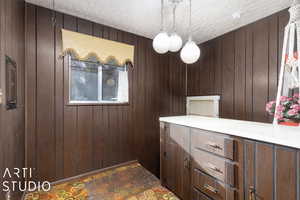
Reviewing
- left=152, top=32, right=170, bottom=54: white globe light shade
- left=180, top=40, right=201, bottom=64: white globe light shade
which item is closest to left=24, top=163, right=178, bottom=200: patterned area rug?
left=180, top=40, right=201, bottom=64: white globe light shade

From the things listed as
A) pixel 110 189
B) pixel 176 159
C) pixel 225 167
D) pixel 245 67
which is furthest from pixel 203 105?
pixel 110 189

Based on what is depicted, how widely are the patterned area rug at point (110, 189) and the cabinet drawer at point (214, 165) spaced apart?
2.07ft

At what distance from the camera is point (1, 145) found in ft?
3.30

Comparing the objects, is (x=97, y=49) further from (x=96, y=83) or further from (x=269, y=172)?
(x=269, y=172)

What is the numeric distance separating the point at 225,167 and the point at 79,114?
1952 mm

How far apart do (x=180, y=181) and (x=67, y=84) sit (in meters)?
1.94

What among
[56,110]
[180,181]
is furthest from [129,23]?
[180,181]

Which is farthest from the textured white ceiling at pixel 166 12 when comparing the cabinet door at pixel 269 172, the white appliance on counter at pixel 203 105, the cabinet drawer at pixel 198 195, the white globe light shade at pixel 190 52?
the cabinet drawer at pixel 198 195

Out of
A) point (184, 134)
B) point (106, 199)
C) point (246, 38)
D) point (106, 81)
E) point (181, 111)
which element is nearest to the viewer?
point (184, 134)

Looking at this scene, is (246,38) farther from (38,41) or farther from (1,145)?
(1,145)

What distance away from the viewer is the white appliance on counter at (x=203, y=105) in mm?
2779

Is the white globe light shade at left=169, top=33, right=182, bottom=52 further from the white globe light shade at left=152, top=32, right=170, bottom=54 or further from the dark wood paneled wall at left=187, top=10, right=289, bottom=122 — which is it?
the dark wood paneled wall at left=187, top=10, right=289, bottom=122

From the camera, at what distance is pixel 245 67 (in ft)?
7.57

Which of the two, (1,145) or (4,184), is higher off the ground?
(1,145)
